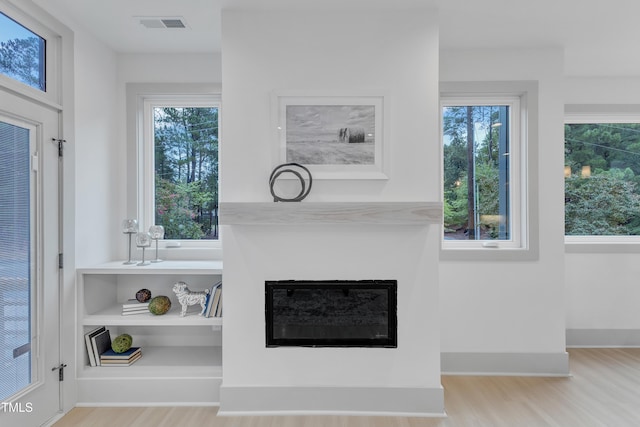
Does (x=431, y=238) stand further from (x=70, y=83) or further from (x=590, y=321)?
(x=70, y=83)

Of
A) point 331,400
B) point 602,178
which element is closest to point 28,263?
point 331,400

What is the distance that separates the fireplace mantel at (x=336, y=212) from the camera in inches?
91.3

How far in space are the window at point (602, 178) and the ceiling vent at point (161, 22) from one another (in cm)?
353

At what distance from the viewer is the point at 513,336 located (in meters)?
3.05

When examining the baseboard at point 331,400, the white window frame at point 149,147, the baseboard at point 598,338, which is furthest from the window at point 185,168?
the baseboard at point 598,338

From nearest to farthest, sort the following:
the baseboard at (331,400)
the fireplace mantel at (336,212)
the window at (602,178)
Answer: the fireplace mantel at (336,212)
the baseboard at (331,400)
the window at (602,178)

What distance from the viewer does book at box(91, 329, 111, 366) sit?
8.74 ft

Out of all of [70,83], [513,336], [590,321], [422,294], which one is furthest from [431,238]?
[70,83]

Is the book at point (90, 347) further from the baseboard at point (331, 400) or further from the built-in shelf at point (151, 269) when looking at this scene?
the baseboard at point (331, 400)

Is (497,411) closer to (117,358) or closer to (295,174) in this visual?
(295,174)

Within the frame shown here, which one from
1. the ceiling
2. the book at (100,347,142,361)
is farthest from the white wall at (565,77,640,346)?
the book at (100,347,142,361)

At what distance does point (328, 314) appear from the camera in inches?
97.7

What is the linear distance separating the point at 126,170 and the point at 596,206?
4.28m

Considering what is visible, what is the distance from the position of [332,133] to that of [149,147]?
1.67 meters
